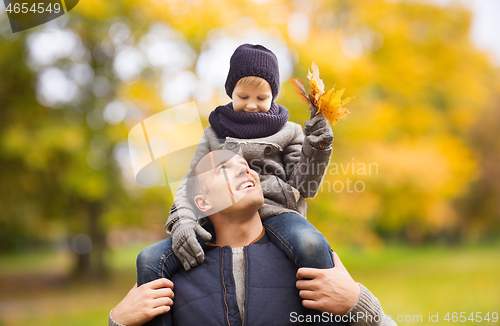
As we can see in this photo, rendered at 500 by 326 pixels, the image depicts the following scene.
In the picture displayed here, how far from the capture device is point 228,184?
239cm

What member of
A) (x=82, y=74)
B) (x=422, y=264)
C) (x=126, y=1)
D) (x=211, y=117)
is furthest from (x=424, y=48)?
(x=211, y=117)

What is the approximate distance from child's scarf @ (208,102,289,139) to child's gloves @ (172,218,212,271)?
0.61 metres

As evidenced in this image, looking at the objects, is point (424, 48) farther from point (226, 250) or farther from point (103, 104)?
point (226, 250)

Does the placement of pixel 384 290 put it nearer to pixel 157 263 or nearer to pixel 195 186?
pixel 195 186

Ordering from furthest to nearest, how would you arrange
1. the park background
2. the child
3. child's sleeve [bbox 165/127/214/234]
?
the park background → child's sleeve [bbox 165/127/214/234] → the child

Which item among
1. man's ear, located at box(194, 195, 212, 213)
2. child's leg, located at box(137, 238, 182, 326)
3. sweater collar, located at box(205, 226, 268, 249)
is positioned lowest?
child's leg, located at box(137, 238, 182, 326)

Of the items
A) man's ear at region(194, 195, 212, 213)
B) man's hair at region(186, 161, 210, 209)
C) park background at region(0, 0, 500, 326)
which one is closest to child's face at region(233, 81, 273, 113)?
man's hair at region(186, 161, 210, 209)

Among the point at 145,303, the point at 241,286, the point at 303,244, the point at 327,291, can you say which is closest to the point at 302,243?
the point at 303,244

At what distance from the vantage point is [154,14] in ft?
27.8

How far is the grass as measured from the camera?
861 cm

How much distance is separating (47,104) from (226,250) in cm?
892

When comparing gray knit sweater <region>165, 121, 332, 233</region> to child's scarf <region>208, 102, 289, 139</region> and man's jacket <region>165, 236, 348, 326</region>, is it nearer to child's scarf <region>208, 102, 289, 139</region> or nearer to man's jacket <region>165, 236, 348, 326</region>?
child's scarf <region>208, 102, 289, 139</region>

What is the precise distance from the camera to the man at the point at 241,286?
214cm

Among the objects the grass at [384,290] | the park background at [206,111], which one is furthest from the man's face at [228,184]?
the grass at [384,290]
